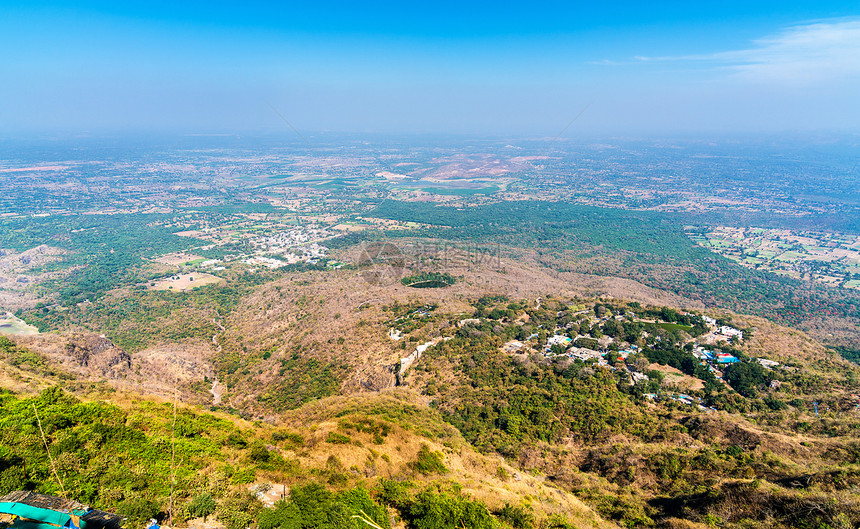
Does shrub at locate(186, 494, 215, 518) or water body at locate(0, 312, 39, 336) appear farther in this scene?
water body at locate(0, 312, 39, 336)

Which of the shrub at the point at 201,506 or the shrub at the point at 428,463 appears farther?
the shrub at the point at 428,463

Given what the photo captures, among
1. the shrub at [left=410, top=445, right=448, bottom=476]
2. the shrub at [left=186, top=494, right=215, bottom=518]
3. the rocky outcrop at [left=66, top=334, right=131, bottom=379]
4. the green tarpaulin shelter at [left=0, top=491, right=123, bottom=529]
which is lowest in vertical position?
the rocky outcrop at [left=66, top=334, right=131, bottom=379]

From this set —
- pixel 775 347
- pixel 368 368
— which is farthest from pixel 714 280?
pixel 368 368

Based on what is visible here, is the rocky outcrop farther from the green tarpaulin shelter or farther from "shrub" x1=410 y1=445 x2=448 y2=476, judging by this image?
the green tarpaulin shelter

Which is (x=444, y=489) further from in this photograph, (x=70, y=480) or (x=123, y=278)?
(x=123, y=278)

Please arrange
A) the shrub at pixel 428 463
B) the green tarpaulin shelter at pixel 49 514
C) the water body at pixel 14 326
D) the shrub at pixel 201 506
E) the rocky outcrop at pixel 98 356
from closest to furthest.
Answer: the green tarpaulin shelter at pixel 49 514 → the shrub at pixel 201 506 → the shrub at pixel 428 463 → the rocky outcrop at pixel 98 356 → the water body at pixel 14 326

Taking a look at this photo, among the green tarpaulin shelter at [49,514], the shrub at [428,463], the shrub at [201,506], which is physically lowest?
the shrub at [428,463]

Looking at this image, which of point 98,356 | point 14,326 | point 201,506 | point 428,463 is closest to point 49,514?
point 201,506

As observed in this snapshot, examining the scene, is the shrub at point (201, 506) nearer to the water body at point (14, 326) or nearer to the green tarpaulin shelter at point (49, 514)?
the green tarpaulin shelter at point (49, 514)

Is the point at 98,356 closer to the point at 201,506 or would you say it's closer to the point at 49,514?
the point at 201,506

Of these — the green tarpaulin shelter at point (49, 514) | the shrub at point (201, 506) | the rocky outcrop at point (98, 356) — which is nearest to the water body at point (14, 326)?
the rocky outcrop at point (98, 356)

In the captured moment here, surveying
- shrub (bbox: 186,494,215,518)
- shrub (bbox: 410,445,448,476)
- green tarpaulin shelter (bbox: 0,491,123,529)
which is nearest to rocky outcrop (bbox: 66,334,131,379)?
shrub (bbox: 186,494,215,518)
